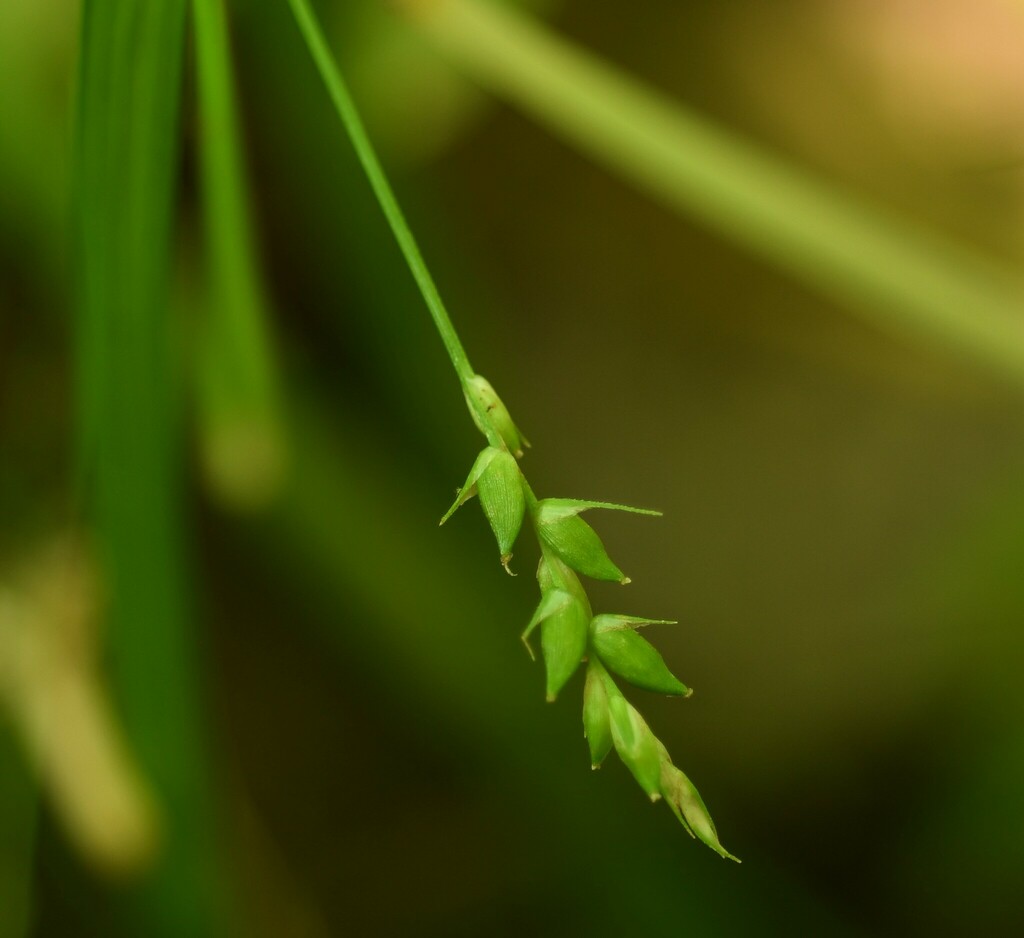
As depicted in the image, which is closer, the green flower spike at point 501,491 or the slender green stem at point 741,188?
the green flower spike at point 501,491

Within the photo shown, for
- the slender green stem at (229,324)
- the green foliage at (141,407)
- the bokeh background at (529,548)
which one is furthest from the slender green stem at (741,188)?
the green foliage at (141,407)

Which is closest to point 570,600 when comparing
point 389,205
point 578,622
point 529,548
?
point 578,622

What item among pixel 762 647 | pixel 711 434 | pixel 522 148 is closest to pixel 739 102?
pixel 522 148

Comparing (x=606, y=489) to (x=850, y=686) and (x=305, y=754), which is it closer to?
(x=850, y=686)

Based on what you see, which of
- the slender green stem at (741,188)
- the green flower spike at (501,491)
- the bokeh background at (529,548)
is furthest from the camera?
the bokeh background at (529,548)

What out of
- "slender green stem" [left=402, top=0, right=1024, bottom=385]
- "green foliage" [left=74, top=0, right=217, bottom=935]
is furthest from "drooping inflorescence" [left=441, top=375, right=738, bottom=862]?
"slender green stem" [left=402, top=0, right=1024, bottom=385]

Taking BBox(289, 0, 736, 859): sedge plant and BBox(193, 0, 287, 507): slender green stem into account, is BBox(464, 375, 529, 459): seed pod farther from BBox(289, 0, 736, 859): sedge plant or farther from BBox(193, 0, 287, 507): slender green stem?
BBox(193, 0, 287, 507): slender green stem

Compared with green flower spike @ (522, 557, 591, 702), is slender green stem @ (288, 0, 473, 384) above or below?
above

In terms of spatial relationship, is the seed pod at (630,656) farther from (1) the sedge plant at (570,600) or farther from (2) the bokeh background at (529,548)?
(2) the bokeh background at (529,548)
